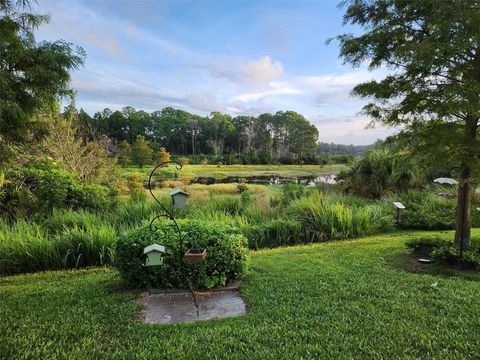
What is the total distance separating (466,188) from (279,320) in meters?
3.49

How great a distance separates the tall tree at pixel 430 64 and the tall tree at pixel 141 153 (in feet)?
88.4

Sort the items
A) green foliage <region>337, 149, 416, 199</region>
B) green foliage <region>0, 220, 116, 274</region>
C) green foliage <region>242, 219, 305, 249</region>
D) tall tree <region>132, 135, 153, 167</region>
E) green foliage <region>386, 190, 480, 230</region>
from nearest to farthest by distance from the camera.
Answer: green foliage <region>0, 220, 116, 274</region>, green foliage <region>242, 219, 305, 249</region>, green foliage <region>386, 190, 480, 230</region>, green foliage <region>337, 149, 416, 199</region>, tall tree <region>132, 135, 153, 167</region>

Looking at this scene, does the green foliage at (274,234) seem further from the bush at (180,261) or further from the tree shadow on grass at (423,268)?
the bush at (180,261)

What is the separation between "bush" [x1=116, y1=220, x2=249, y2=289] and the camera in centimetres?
371

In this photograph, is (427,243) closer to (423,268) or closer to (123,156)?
(423,268)

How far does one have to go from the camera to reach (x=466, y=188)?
4.66 meters

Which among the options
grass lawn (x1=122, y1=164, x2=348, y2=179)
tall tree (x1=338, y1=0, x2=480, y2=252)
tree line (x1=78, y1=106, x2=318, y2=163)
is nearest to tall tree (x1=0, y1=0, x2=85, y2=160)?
tall tree (x1=338, y1=0, x2=480, y2=252)

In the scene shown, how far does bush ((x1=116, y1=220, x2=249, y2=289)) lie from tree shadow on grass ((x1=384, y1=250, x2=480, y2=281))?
2.20 metres

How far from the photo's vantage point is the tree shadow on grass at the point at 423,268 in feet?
13.6

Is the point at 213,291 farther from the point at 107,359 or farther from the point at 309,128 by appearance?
the point at 309,128

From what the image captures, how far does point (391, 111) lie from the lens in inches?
186

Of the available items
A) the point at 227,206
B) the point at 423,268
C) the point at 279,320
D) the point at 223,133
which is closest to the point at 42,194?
the point at 227,206

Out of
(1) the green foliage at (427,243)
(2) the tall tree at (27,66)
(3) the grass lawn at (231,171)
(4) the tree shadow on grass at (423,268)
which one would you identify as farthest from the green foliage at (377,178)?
(3) the grass lawn at (231,171)

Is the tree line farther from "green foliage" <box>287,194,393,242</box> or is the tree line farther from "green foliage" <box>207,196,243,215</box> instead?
"green foliage" <box>287,194,393,242</box>
